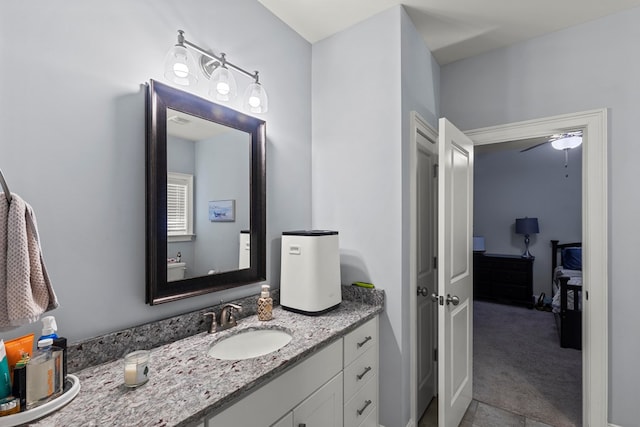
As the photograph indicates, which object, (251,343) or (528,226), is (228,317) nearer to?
(251,343)

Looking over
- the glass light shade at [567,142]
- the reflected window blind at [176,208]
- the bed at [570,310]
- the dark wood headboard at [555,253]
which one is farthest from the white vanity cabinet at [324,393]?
the dark wood headboard at [555,253]

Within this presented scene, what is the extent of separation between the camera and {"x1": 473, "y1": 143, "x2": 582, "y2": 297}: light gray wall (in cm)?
472

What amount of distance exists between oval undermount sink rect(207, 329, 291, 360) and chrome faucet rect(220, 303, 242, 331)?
0.07 metres

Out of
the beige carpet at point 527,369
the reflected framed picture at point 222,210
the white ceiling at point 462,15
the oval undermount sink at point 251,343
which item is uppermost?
the white ceiling at point 462,15

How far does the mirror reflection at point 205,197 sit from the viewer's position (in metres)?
1.37

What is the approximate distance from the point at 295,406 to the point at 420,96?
1.96 meters

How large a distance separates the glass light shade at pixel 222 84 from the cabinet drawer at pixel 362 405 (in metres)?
1.62

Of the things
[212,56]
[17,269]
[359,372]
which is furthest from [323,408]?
[212,56]

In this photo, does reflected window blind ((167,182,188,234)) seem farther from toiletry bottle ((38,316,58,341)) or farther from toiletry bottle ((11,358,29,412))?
toiletry bottle ((11,358,29,412))

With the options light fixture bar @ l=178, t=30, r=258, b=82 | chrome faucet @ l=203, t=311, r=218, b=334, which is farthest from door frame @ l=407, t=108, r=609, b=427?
chrome faucet @ l=203, t=311, r=218, b=334

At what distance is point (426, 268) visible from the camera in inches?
88.7

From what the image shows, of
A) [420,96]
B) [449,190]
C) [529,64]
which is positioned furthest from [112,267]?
[529,64]

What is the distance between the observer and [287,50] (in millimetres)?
1997

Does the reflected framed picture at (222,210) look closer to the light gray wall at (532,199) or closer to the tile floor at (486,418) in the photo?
the tile floor at (486,418)
